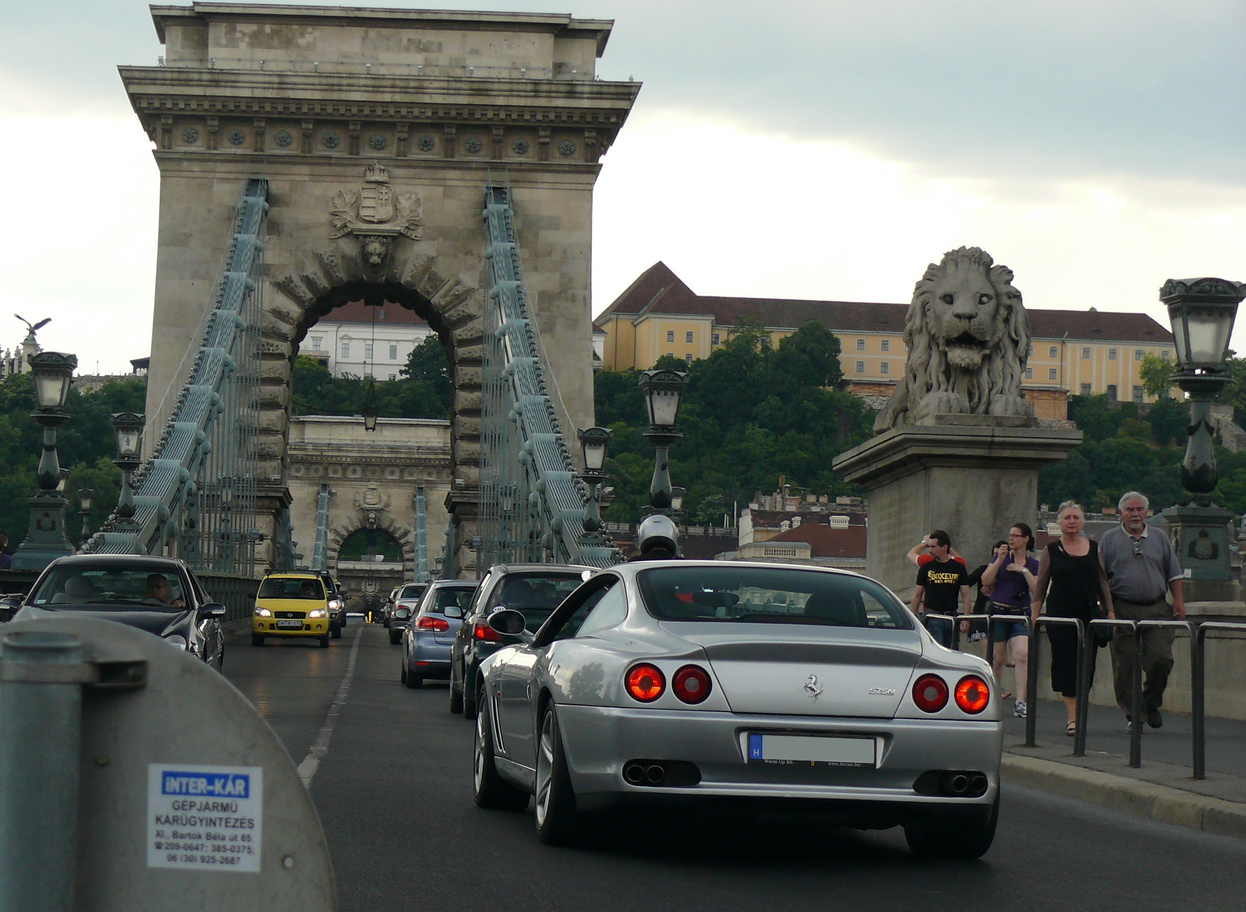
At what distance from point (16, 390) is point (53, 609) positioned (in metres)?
114

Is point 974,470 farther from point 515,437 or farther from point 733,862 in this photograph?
point 515,437

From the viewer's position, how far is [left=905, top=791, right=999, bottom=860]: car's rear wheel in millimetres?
7430

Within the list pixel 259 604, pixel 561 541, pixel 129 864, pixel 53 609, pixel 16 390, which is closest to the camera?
pixel 129 864

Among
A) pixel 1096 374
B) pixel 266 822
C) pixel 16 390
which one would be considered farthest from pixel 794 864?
pixel 1096 374

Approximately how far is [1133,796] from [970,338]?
8145 mm

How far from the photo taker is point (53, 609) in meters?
15.3

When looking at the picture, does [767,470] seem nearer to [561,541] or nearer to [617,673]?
[561,541]

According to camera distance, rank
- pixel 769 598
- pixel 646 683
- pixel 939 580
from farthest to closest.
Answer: pixel 939 580, pixel 769 598, pixel 646 683

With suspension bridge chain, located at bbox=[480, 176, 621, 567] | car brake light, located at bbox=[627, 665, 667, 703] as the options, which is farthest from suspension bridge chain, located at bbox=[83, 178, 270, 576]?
car brake light, located at bbox=[627, 665, 667, 703]

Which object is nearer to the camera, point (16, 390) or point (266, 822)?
point (266, 822)

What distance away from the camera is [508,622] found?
29.3 ft

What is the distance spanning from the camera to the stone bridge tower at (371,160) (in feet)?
139

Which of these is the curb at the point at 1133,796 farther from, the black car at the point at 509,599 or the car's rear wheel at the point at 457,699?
the car's rear wheel at the point at 457,699

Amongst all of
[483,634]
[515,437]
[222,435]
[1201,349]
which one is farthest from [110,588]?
[222,435]
